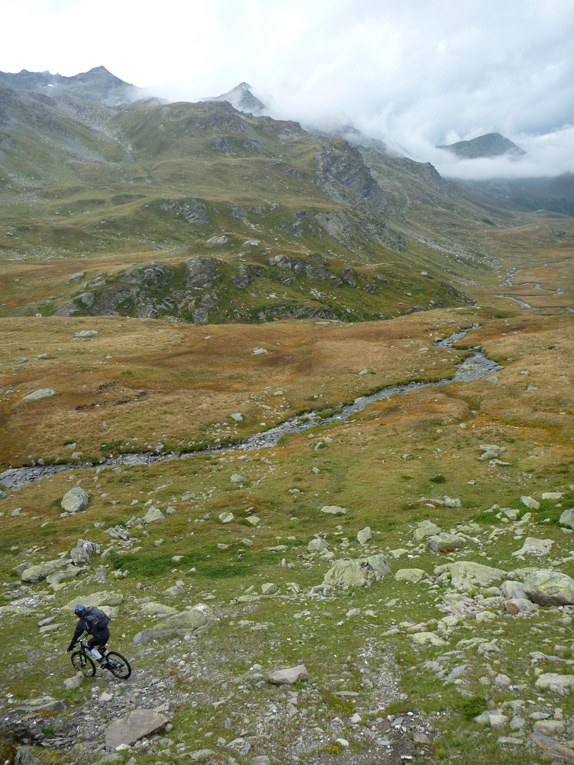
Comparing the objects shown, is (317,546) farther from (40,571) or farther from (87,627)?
(40,571)

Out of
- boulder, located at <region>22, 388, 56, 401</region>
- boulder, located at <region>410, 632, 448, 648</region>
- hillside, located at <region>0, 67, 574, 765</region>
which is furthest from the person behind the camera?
boulder, located at <region>22, 388, 56, 401</region>

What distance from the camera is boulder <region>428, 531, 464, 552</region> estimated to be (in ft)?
71.7

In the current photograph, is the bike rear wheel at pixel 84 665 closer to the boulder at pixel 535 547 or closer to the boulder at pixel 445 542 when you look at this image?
the boulder at pixel 445 542

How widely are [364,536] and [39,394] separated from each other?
53666 mm

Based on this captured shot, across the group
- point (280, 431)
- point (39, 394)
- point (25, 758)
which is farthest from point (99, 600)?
point (39, 394)

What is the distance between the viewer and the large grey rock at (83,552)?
24.1 metres

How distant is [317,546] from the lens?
23.8 m

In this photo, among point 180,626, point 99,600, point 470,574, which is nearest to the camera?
point 180,626

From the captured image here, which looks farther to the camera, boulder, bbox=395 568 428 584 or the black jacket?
boulder, bbox=395 568 428 584

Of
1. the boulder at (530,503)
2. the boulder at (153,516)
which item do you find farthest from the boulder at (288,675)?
the boulder at (153,516)

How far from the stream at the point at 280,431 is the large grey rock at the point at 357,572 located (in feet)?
94.0

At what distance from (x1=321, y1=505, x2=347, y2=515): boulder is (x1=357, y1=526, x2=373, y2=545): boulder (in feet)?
14.0

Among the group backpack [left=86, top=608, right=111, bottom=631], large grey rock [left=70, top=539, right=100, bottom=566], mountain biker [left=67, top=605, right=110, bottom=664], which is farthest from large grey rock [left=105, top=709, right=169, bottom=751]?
large grey rock [left=70, top=539, right=100, bottom=566]

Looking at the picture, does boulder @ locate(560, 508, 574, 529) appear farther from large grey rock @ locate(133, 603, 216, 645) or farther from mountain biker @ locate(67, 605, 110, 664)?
mountain biker @ locate(67, 605, 110, 664)
